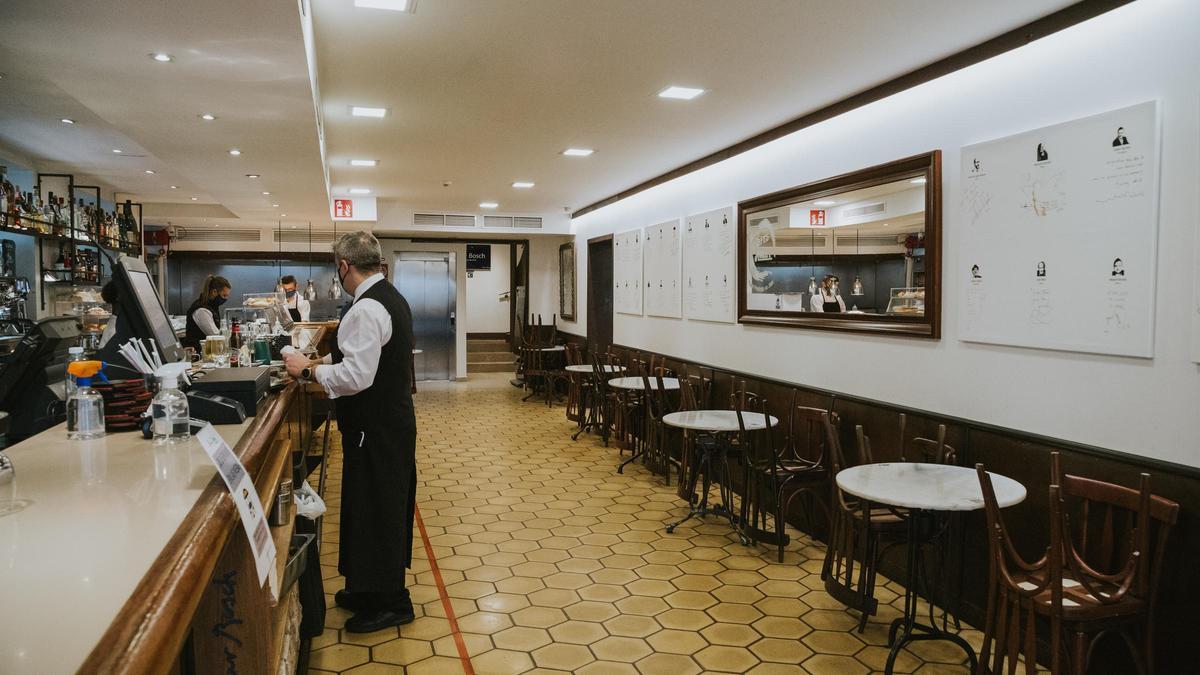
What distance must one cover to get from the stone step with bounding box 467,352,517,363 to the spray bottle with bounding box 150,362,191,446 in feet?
42.4

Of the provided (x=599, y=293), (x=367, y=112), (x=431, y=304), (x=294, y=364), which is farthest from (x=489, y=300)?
(x=294, y=364)

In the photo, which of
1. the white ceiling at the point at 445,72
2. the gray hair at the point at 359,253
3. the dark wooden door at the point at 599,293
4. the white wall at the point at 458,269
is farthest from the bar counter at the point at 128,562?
the white wall at the point at 458,269

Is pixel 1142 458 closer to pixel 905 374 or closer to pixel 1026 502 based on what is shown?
pixel 1026 502

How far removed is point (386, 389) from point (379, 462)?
1.11 ft

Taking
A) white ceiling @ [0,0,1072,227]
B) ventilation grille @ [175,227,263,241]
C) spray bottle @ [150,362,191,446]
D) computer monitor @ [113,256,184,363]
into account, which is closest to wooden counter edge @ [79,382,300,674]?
spray bottle @ [150,362,191,446]

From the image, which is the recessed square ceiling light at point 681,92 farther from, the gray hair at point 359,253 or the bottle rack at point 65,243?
the bottle rack at point 65,243

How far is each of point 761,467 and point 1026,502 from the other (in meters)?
1.64

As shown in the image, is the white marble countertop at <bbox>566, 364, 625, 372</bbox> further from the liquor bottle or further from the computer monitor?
the computer monitor

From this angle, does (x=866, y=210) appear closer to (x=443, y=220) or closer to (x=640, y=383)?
(x=640, y=383)

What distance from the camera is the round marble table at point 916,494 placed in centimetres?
297

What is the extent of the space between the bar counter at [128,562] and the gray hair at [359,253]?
1351mm

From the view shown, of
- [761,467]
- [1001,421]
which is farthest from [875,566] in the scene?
[761,467]

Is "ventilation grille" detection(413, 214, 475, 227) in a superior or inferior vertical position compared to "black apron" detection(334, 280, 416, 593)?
superior

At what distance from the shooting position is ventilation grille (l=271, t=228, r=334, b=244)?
40.8 feet
